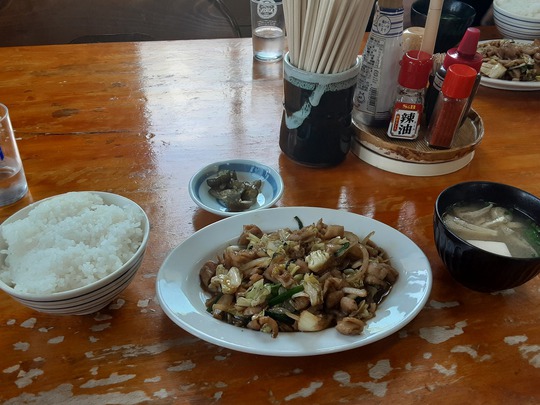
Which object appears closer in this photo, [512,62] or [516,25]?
[512,62]

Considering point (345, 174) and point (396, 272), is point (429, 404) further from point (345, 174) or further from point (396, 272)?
point (345, 174)

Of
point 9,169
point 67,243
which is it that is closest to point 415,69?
point 67,243

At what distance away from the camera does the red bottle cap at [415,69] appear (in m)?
1.24

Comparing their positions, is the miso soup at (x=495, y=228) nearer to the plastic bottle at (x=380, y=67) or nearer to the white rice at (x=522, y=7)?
the plastic bottle at (x=380, y=67)

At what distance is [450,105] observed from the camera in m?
1.26

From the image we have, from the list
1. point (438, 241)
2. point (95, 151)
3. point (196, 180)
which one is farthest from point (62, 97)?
point (438, 241)

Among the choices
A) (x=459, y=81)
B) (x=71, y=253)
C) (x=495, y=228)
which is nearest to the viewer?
(x=71, y=253)

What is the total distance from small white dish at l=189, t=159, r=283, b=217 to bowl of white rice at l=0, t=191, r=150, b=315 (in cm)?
23

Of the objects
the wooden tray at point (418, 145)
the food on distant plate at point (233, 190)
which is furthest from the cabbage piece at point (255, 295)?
the wooden tray at point (418, 145)

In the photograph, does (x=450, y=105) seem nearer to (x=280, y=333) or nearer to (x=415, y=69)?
(x=415, y=69)

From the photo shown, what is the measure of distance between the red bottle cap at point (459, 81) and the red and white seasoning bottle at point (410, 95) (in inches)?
2.3

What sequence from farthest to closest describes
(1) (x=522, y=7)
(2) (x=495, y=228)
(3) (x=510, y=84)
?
(1) (x=522, y=7), (3) (x=510, y=84), (2) (x=495, y=228)

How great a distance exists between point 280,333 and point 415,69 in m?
0.73

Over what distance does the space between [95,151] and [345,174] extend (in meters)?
0.65
